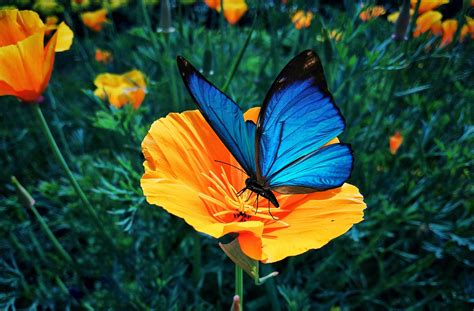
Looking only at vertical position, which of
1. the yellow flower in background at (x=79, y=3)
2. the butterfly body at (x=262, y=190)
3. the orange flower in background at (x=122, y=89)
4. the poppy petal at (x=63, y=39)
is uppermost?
the poppy petal at (x=63, y=39)

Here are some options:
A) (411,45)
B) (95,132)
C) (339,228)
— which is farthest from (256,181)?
(95,132)

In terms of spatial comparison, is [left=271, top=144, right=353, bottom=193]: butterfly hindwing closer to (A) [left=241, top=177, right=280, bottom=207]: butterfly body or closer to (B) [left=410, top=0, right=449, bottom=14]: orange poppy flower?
(A) [left=241, top=177, right=280, bottom=207]: butterfly body

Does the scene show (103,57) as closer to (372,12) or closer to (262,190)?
(372,12)

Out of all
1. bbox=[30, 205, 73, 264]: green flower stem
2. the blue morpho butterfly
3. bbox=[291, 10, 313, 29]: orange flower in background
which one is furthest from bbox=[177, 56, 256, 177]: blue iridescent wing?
bbox=[291, 10, 313, 29]: orange flower in background

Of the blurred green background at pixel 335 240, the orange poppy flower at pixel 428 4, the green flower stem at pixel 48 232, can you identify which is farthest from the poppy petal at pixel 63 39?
the orange poppy flower at pixel 428 4

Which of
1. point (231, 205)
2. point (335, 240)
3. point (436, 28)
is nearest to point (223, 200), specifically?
point (231, 205)

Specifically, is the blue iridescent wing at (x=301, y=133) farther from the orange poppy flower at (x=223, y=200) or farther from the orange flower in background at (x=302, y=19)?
the orange flower in background at (x=302, y=19)
